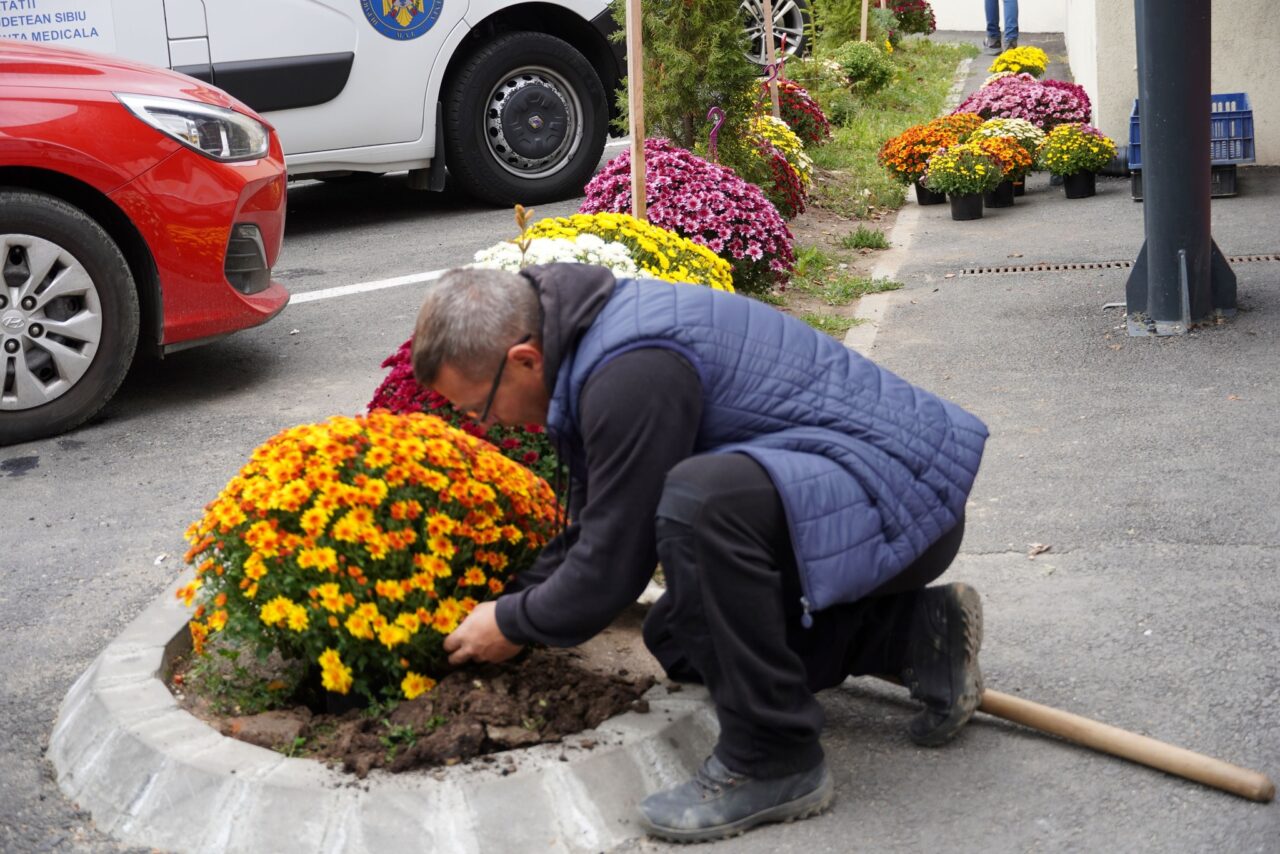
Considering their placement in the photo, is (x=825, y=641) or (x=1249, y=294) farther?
(x=1249, y=294)

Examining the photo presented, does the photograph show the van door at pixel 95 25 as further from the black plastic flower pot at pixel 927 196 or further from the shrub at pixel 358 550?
the shrub at pixel 358 550

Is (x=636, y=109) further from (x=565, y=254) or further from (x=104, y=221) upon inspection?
(x=104, y=221)

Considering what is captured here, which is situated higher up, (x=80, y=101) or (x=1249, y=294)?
(x=80, y=101)

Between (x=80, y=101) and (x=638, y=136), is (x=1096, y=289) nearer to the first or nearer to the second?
(x=638, y=136)

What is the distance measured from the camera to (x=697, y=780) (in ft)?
9.62

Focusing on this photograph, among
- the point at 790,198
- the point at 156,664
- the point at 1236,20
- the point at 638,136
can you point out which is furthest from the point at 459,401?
the point at 1236,20

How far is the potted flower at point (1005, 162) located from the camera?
9.45 metres

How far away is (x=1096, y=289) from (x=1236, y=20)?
13.2 feet


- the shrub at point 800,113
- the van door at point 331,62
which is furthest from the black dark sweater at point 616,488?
the shrub at point 800,113

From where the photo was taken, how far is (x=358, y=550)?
9.82 feet

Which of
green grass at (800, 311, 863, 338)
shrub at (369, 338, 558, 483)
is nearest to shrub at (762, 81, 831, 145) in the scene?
green grass at (800, 311, 863, 338)

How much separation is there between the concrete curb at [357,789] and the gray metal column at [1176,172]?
12.9 ft

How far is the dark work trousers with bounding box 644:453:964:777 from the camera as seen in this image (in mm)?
2723

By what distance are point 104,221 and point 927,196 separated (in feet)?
19.6
